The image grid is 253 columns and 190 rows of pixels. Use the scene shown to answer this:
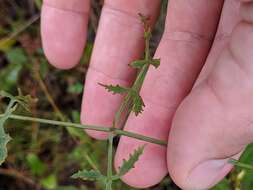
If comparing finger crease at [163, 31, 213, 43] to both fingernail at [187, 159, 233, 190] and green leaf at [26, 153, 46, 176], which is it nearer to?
fingernail at [187, 159, 233, 190]

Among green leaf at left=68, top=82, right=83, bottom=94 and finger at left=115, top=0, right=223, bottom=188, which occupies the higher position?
finger at left=115, top=0, right=223, bottom=188

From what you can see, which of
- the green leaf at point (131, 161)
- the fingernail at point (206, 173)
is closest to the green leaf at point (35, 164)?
the fingernail at point (206, 173)

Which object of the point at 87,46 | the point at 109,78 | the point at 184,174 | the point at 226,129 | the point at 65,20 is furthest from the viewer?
the point at 87,46

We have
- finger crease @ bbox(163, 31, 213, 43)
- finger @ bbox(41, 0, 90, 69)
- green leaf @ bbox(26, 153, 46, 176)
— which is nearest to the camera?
finger crease @ bbox(163, 31, 213, 43)

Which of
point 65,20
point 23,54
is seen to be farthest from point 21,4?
point 65,20

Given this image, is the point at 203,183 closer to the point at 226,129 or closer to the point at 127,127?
the point at 226,129

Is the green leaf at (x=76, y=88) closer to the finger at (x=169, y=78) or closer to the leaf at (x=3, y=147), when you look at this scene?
the finger at (x=169, y=78)

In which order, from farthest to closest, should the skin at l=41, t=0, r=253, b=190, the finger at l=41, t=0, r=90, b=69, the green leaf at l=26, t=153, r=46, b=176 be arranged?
1. the green leaf at l=26, t=153, r=46, b=176
2. the finger at l=41, t=0, r=90, b=69
3. the skin at l=41, t=0, r=253, b=190

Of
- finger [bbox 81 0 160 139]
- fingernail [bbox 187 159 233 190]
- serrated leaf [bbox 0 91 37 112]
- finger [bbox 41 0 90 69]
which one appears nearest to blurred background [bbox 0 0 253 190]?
finger [bbox 41 0 90 69]
